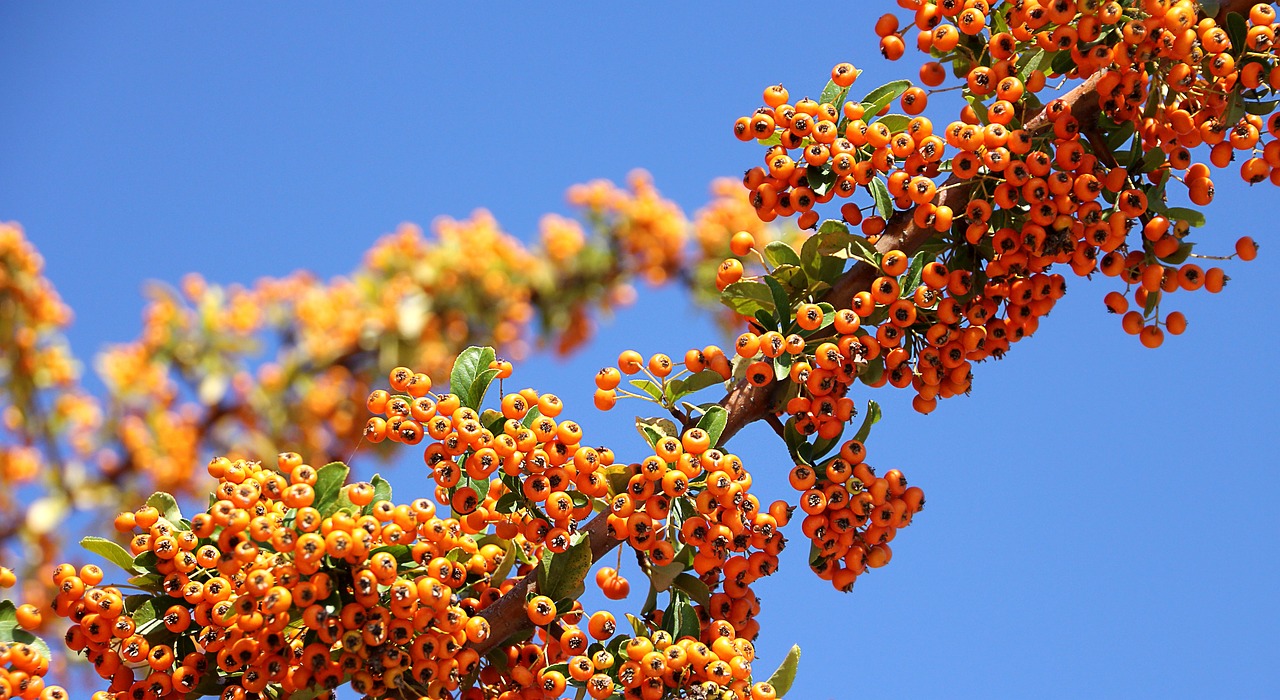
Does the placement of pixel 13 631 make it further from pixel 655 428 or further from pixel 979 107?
pixel 979 107

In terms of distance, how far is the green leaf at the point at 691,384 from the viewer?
357 centimetres

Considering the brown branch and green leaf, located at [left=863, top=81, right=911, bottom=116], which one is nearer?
the brown branch

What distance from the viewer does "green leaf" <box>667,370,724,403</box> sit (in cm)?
357

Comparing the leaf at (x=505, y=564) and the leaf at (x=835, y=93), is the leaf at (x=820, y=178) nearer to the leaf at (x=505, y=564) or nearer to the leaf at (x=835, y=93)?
the leaf at (x=835, y=93)

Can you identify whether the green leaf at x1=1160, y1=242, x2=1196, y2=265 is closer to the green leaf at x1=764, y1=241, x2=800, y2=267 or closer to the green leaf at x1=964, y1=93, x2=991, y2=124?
the green leaf at x1=964, y1=93, x2=991, y2=124

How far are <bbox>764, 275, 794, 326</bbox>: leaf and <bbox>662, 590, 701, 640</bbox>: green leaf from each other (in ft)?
3.24

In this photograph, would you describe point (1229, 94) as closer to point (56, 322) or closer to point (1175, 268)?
point (1175, 268)

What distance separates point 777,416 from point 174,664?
212 cm

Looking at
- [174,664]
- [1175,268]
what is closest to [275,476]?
[174,664]

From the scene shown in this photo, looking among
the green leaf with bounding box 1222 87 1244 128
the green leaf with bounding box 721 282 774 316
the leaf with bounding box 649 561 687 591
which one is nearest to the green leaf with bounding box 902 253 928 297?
the green leaf with bounding box 721 282 774 316

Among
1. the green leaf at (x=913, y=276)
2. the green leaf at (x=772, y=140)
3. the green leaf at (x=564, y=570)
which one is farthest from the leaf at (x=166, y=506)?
the green leaf at (x=913, y=276)

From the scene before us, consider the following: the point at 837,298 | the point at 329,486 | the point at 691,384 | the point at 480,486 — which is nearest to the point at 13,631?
the point at 329,486

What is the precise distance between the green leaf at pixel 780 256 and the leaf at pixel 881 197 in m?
0.33

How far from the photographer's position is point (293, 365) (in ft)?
36.2
